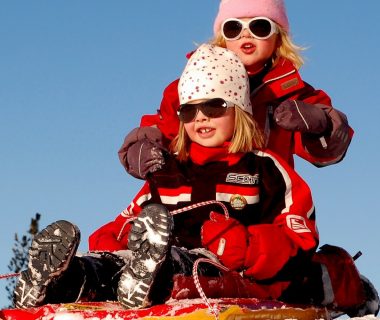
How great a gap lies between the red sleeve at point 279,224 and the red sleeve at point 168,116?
0.76m

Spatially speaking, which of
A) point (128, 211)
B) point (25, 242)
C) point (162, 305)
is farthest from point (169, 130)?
point (25, 242)

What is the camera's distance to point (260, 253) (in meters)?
4.68

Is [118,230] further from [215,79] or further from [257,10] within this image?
[257,10]

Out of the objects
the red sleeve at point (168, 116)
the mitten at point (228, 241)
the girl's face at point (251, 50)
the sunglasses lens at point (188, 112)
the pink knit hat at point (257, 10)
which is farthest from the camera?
the pink knit hat at point (257, 10)

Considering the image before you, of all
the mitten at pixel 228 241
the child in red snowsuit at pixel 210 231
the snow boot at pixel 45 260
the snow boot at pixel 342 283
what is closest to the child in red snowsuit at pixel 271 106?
the child in red snowsuit at pixel 210 231

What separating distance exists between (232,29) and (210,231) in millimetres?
1621

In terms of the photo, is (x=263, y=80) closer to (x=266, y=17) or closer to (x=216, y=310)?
(x=266, y=17)

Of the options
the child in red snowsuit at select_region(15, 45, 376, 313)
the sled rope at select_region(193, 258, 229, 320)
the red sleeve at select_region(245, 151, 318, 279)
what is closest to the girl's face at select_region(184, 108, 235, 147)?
the child in red snowsuit at select_region(15, 45, 376, 313)

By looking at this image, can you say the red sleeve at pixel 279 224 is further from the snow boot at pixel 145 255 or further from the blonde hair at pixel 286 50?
the blonde hair at pixel 286 50

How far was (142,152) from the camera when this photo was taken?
5.45 meters

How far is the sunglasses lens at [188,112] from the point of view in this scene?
522cm

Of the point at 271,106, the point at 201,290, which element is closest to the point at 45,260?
the point at 201,290

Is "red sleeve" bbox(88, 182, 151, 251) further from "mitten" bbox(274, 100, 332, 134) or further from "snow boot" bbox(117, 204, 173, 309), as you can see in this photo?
"snow boot" bbox(117, 204, 173, 309)

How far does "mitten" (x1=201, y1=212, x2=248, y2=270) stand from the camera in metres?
4.69
